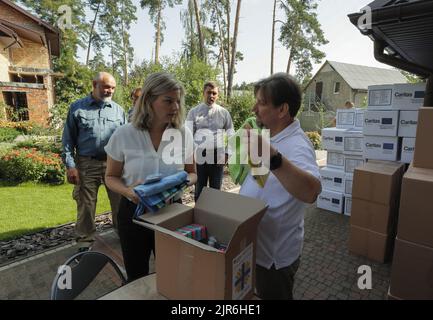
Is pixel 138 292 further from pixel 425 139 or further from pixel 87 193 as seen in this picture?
pixel 87 193

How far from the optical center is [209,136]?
408cm

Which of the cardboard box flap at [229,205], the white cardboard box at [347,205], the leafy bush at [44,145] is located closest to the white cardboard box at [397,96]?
the white cardboard box at [347,205]

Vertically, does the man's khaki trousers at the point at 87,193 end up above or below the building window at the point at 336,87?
below

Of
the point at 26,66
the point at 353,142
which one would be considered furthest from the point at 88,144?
the point at 26,66

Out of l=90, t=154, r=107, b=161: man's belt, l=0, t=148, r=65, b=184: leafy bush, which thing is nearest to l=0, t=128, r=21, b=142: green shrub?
l=0, t=148, r=65, b=184: leafy bush

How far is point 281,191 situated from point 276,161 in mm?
232

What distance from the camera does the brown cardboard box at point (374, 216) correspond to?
3.00 metres

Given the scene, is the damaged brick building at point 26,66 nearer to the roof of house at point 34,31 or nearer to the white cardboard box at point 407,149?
the roof of house at point 34,31

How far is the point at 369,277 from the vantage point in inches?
105

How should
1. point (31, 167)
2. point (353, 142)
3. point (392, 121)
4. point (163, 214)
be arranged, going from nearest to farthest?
1. point (163, 214)
2. point (392, 121)
3. point (353, 142)
4. point (31, 167)

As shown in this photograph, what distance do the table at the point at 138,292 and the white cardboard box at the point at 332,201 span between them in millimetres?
3824

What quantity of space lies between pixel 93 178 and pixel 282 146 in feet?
8.07
